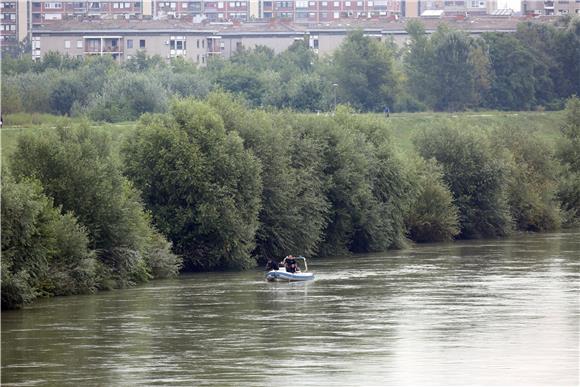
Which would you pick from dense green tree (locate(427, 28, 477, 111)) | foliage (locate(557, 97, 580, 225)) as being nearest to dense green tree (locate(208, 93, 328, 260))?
foliage (locate(557, 97, 580, 225))

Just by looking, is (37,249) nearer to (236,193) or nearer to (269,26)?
(236,193)

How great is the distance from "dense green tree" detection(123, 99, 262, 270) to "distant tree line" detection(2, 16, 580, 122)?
189ft

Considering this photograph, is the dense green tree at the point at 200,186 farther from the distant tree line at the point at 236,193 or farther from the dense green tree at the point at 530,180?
the dense green tree at the point at 530,180

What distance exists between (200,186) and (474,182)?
77.9 ft

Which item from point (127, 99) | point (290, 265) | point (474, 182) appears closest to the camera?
point (290, 265)

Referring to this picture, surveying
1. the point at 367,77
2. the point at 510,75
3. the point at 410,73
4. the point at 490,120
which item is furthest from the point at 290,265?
the point at 510,75

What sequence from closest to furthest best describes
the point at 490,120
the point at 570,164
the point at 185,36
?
the point at 570,164 → the point at 490,120 → the point at 185,36

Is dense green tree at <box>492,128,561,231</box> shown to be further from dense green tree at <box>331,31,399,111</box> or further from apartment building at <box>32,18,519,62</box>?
apartment building at <box>32,18,519,62</box>

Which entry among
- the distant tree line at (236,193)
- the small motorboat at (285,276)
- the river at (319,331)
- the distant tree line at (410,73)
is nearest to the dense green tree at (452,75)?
the distant tree line at (410,73)

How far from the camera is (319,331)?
45.4 metres

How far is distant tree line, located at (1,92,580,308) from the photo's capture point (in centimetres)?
5488

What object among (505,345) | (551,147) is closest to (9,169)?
(505,345)

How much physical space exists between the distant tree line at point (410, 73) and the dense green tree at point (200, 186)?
57.8 metres

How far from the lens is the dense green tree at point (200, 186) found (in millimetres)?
63750
